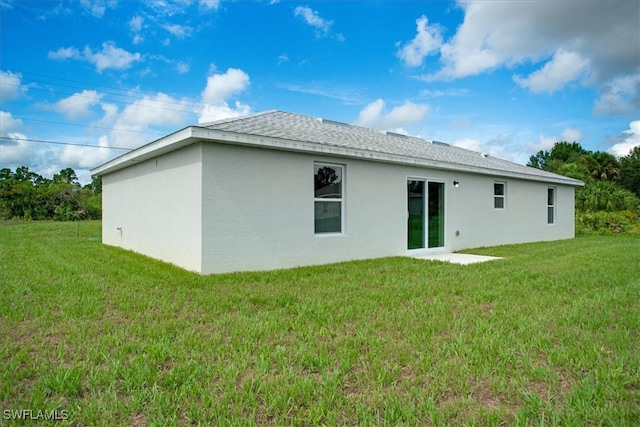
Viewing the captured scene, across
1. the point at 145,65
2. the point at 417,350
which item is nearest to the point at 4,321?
the point at 417,350

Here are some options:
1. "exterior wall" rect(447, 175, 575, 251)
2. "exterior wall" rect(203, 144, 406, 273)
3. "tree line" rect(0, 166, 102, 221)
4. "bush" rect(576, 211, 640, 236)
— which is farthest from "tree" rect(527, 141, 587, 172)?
"tree line" rect(0, 166, 102, 221)

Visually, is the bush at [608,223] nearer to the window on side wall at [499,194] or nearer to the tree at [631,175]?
the window on side wall at [499,194]

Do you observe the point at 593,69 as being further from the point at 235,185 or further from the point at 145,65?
the point at 145,65

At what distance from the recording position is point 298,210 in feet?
25.8

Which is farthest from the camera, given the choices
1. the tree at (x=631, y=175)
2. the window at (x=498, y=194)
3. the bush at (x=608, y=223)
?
the tree at (x=631, y=175)

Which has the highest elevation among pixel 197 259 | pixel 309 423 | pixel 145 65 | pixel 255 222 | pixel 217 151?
pixel 145 65

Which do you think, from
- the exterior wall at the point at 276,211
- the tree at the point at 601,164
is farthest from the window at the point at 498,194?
the tree at the point at 601,164

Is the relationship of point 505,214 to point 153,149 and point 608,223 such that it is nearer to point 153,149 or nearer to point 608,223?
point 608,223

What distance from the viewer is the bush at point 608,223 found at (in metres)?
17.6

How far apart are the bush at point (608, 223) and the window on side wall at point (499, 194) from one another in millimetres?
7930

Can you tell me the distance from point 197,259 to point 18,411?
178 inches

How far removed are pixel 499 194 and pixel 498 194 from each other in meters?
0.07

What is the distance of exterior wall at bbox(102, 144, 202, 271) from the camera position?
23.0ft

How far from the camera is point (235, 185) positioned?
7027 millimetres
